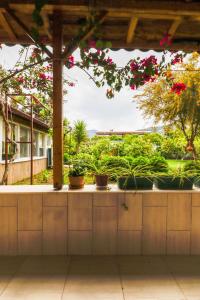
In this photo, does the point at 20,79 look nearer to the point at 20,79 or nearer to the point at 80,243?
the point at 20,79

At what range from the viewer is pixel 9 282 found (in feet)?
6.12

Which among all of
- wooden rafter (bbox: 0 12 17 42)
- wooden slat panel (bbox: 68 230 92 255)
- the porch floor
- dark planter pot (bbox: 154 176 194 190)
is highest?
wooden rafter (bbox: 0 12 17 42)

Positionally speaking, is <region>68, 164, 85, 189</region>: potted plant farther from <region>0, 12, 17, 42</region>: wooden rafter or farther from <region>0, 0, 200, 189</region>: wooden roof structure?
<region>0, 12, 17, 42</region>: wooden rafter

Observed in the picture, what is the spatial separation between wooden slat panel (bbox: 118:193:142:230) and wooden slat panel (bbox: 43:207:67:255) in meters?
0.47

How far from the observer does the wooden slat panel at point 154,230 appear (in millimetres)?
2326

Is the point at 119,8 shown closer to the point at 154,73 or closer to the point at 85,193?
the point at 154,73

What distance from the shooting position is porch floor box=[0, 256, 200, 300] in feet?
5.68

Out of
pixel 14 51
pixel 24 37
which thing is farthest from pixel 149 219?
pixel 14 51

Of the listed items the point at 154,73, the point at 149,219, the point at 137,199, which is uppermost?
the point at 154,73

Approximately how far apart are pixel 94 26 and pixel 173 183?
144cm

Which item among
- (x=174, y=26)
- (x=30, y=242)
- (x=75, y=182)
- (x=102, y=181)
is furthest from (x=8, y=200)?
(x=174, y=26)

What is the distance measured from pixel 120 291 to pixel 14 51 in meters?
2.90

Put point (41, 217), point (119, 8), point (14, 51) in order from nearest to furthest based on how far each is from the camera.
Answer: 1. point (119, 8)
2. point (41, 217)
3. point (14, 51)

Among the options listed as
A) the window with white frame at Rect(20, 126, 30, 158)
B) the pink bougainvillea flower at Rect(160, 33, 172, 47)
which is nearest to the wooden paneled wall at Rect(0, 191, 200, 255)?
the pink bougainvillea flower at Rect(160, 33, 172, 47)
